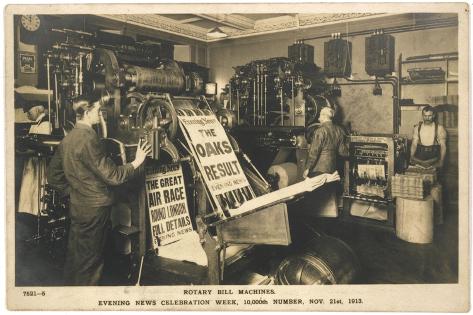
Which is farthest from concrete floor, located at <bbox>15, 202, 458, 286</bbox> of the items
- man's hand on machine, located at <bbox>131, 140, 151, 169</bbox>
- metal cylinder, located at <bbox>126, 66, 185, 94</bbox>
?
metal cylinder, located at <bbox>126, 66, 185, 94</bbox>

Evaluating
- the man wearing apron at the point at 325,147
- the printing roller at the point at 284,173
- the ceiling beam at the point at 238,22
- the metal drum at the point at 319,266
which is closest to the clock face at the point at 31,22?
the metal drum at the point at 319,266

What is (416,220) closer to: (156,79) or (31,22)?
(156,79)

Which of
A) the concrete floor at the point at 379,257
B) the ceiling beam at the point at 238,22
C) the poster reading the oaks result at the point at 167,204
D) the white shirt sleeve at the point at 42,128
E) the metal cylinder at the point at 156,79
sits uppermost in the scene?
the ceiling beam at the point at 238,22

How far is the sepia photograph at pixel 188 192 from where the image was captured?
267cm

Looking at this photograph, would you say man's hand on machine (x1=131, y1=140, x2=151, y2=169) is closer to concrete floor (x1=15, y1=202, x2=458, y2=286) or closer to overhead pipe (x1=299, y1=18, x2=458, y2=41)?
concrete floor (x1=15, y1=202, x2=458, y2=286)

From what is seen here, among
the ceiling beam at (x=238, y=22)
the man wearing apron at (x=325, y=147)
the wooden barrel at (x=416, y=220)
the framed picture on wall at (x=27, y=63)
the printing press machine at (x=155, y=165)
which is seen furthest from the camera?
the ceiling beam at (x=238, y=22)

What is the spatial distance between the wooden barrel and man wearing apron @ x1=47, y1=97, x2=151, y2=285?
2.72m

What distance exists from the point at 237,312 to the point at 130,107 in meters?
1.84

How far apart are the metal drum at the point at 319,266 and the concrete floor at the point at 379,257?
157 mm

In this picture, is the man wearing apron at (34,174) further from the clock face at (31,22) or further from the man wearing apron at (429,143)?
the man wearing apron at (429,143)

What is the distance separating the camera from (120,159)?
123 inches

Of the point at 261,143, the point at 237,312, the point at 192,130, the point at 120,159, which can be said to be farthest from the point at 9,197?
the point at 261,143

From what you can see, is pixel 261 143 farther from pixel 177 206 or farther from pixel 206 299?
pixel 206 299

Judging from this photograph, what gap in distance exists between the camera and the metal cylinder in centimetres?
330
